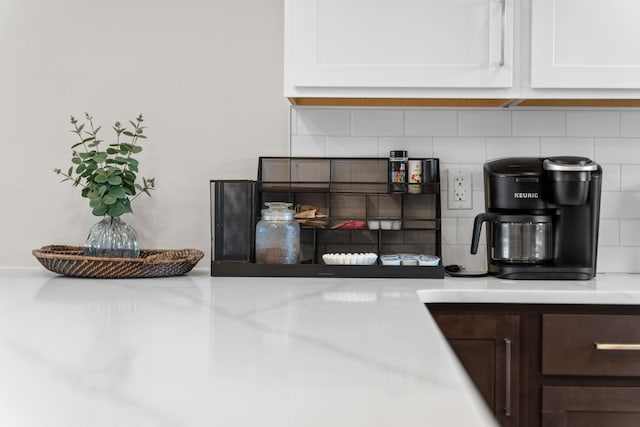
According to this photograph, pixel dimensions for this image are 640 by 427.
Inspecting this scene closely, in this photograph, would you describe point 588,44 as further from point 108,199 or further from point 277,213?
point 108,199

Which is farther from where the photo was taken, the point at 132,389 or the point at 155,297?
the point at 155,297

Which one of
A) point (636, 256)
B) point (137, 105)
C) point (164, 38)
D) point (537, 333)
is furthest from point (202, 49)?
point (636, 256)

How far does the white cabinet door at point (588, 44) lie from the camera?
6.42 feet

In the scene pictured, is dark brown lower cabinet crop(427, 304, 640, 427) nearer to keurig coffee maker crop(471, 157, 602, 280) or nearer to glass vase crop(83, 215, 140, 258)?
keurig coffee maker crop(471, 157, 602, 280)

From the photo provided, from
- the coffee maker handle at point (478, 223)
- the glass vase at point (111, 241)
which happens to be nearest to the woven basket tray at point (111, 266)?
the glass vase at point (111, 241)

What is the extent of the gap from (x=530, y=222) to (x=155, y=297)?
1062 mm

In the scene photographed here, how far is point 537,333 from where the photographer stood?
1.73 meters

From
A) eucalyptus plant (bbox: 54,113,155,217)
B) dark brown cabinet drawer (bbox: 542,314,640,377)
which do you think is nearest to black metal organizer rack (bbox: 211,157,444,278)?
eucalyptus plant (bbox: 54,113,155,217)

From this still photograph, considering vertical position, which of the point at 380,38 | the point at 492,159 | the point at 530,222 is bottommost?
the point at 530,222

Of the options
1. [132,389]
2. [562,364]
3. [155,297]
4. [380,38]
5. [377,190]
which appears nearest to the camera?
[132,389]

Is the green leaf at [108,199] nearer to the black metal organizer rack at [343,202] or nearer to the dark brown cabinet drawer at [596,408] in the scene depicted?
the black metal organizer rack at [343,202]

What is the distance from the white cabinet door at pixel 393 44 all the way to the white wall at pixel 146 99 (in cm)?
36

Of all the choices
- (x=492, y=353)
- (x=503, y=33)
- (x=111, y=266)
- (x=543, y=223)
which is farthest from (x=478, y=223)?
(x=111, y=266)

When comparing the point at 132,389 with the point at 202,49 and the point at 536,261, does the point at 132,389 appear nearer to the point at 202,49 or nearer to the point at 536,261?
the point at 536,261
